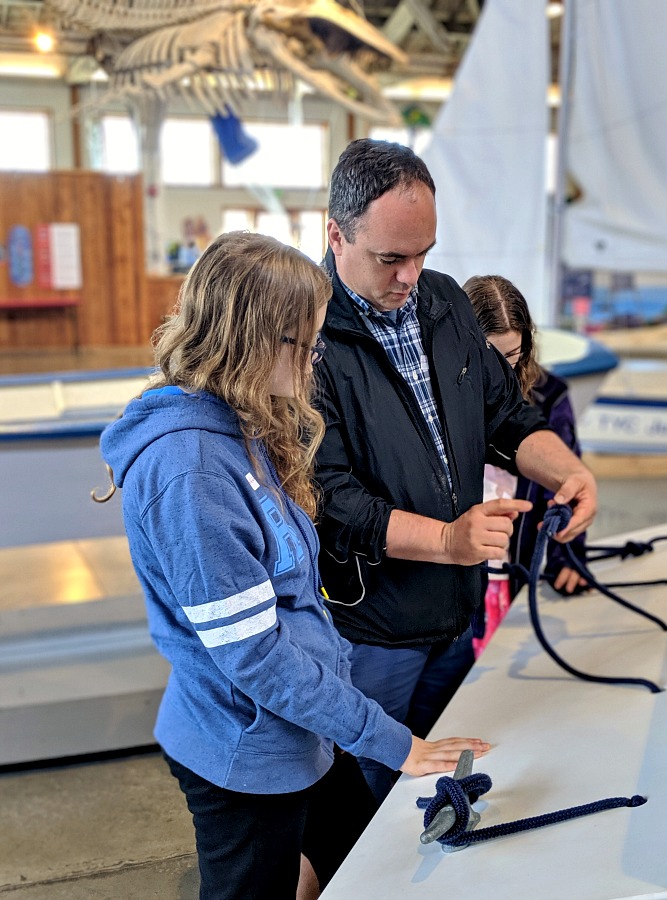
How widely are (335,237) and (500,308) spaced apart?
30cm

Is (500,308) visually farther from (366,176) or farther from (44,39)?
(44,39)

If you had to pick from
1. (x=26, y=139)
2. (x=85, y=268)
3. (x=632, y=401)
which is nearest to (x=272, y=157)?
(x=632, y=401)

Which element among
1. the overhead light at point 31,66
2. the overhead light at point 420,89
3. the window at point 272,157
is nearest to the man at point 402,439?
the window at point 272,157

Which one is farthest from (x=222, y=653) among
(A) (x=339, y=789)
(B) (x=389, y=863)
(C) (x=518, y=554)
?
(C) (x=518, y=554)

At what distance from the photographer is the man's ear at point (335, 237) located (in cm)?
114

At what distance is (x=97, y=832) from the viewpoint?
1.93 meters

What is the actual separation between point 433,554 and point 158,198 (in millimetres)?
7015

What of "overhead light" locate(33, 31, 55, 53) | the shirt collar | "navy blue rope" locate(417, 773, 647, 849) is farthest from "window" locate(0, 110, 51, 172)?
"navy blue rope" locate(417, 773, 647, 849)

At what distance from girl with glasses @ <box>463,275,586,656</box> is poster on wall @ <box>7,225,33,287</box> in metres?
6.65

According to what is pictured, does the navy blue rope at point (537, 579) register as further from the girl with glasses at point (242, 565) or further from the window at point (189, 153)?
the window at point (189, 153)

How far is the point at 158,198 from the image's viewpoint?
24.8 ft

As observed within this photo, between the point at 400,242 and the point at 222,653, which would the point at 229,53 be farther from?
the point at 222,653

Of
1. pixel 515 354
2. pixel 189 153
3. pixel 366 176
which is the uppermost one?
pixel 189 153

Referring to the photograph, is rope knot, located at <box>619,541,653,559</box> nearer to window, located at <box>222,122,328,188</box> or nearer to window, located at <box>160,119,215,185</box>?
window, located at <box>222,122,328,188</box>
